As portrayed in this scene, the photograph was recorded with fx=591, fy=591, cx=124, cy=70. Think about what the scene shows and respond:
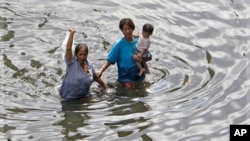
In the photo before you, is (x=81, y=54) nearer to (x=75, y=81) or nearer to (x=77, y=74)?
(x=77, y=74)

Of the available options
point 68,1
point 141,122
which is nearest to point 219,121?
point 141,122

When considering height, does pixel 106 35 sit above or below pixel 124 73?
above

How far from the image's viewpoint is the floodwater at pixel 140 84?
7.93m

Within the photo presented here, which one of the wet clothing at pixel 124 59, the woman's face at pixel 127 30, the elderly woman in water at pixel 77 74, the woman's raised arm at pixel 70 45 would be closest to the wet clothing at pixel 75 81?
the elderly woman in water at pixel 77 74

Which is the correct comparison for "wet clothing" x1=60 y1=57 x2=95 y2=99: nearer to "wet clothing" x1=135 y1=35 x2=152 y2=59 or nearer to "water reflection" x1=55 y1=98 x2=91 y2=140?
"water reflection" x1=55 y1=98 x2=91 y2=140

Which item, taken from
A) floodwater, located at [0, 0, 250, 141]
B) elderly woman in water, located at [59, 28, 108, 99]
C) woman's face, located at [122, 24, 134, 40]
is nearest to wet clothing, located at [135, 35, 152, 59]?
woman's face, located at [122, 24, 134, 40]

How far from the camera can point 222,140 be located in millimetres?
7676

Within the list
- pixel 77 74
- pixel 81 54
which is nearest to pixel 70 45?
pixel 81 54

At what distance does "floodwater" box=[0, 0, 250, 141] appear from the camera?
26.0 ft

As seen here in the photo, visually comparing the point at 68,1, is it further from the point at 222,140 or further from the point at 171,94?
the point at 222,140

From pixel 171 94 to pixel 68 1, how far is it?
451cm

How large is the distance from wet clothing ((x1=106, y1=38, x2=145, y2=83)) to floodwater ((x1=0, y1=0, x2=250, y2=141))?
0.20m

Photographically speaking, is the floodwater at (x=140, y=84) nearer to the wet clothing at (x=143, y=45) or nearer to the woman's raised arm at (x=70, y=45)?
the wet clothing at (x=143, y=45)

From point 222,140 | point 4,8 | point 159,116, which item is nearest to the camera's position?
point 222,140
